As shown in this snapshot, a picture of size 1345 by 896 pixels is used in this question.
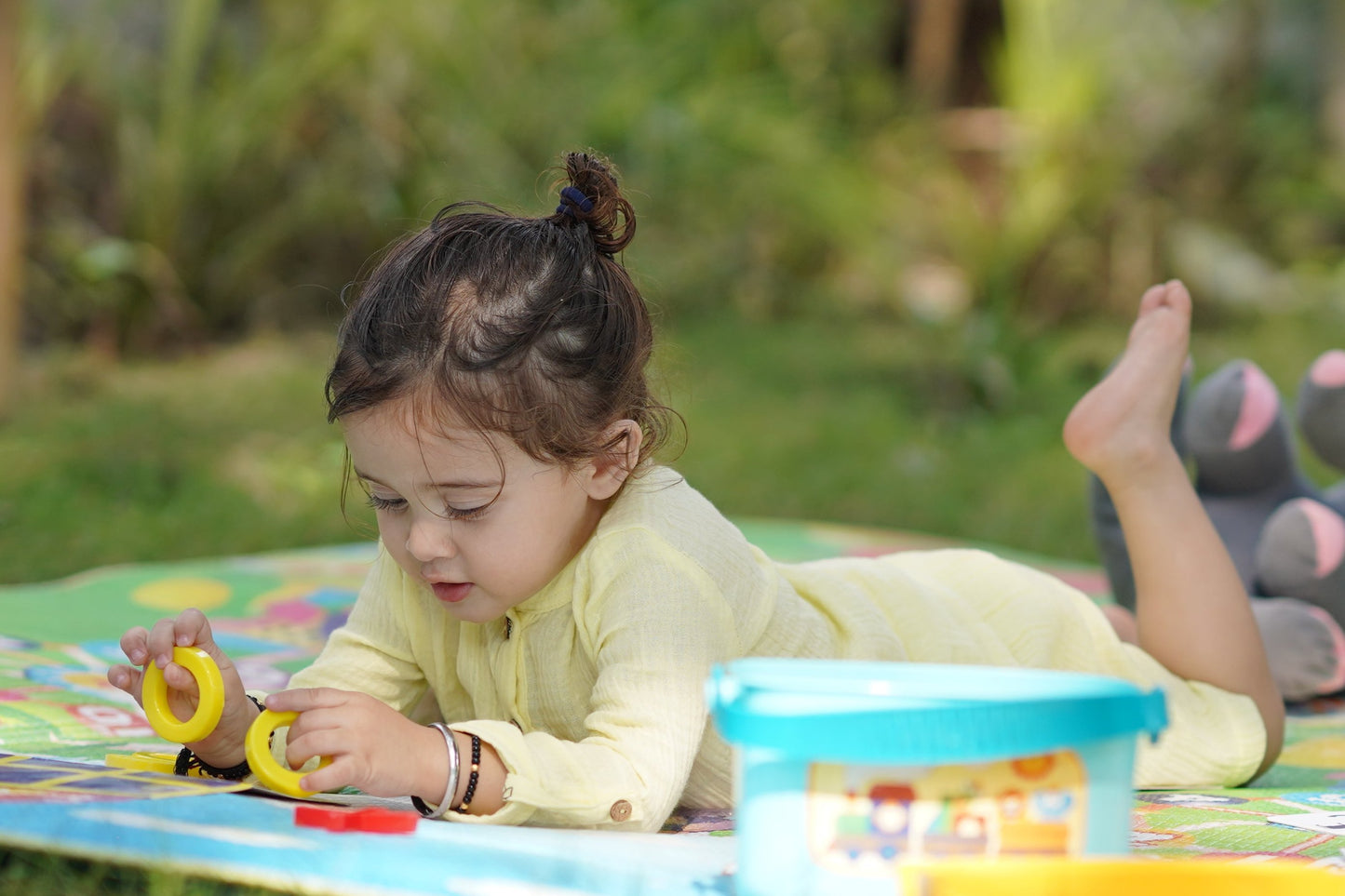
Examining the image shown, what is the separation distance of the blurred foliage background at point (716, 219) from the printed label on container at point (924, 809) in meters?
2.18

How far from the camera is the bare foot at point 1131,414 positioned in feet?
6.47

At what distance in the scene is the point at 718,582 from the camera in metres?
1.57

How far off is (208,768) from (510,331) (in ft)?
1.90

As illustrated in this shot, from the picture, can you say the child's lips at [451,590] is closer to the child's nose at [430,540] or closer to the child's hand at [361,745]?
the child's nose at [430,540]

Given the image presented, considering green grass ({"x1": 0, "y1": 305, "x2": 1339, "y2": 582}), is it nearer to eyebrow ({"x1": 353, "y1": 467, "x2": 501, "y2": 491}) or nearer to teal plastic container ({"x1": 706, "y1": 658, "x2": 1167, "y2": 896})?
eyebrow ({"x1": 353, "y1": 467, "x2": 501, "y2": 491})

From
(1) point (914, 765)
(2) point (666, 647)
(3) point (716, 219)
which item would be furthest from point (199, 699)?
(3) point (716, 219)

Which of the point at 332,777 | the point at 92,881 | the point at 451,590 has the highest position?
the point at 451,590

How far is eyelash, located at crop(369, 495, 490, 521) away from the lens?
58.5 inches

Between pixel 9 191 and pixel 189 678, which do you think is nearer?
pixel 189 678

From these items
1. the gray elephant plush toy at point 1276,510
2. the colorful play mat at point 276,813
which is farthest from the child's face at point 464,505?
the gray elephant plush toy at point 1276,510

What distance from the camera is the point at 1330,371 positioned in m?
2.51

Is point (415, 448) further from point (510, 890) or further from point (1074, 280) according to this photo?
point (1074, 280)

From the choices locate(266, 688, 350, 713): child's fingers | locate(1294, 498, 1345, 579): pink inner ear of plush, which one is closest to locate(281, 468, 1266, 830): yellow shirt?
locate(266, 688, 350, 713): child's fingers

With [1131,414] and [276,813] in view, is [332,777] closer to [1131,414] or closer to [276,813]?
[276,813]
